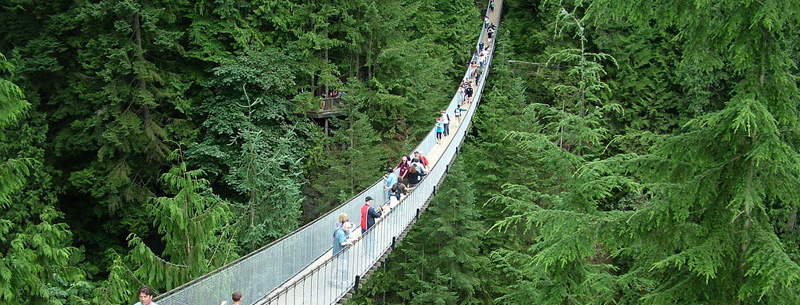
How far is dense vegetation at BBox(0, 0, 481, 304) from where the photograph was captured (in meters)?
15.6

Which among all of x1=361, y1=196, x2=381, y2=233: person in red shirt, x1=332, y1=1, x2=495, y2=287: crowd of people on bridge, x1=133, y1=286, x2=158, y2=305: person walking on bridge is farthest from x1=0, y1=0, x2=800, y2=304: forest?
x1=133, y1=286, x2=158, y2=305: person walking on bridge

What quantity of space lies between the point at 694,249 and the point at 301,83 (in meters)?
16.6

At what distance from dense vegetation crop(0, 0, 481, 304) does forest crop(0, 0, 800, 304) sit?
0.06 meters

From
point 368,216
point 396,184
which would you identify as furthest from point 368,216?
point 396,184

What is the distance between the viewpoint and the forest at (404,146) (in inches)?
207

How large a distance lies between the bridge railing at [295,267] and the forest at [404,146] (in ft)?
3.64

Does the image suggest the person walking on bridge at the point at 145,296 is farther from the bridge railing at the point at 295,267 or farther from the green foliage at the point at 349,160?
the green foliage at the point at 349,160

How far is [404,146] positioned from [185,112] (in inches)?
240

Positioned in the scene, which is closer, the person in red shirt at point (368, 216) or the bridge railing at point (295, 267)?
the bridge railing at point (295, 267)

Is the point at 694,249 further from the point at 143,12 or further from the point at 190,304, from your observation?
the point at 143,12

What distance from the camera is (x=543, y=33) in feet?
88.6

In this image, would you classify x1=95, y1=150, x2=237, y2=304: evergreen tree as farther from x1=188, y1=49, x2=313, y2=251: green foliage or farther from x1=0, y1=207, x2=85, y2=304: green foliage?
x1=188, y1=49, x2=313, y2=251: green foliage

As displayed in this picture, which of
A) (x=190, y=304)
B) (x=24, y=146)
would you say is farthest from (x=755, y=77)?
(x=24, y=146)

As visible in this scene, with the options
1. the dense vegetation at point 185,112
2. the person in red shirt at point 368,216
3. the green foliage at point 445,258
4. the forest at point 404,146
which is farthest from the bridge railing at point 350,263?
the green foliage at point 445,258
